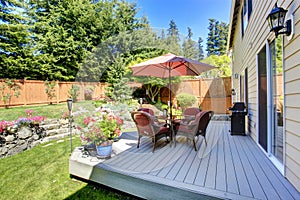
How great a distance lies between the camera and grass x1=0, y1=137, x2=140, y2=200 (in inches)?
107

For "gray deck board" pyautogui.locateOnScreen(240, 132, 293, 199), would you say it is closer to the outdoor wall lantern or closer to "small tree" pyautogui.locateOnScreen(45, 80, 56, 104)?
the outdoor wall lantern

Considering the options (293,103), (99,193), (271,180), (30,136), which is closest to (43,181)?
(99,193)

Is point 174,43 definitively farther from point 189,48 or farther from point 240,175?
point 240,175

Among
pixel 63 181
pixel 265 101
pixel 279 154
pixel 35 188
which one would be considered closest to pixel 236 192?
pixel 279 154

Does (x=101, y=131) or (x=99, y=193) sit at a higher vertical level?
(x=101, y=131)

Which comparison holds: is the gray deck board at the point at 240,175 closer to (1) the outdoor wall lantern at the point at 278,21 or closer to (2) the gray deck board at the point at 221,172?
(2) the gray deck board at the point at 221,172

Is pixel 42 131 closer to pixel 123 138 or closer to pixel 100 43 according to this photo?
pixel 123 138

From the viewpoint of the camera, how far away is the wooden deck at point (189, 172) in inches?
80.6

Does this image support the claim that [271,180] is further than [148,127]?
No

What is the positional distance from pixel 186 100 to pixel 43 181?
17.5 feet

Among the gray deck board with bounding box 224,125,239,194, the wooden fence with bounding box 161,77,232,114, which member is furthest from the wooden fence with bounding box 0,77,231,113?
the gray deck board with bounding box 224,125,239,194

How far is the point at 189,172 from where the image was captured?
2.53 meters

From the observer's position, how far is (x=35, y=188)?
116 inches

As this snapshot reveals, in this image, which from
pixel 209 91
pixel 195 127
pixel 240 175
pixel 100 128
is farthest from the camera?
pixel 209 91
